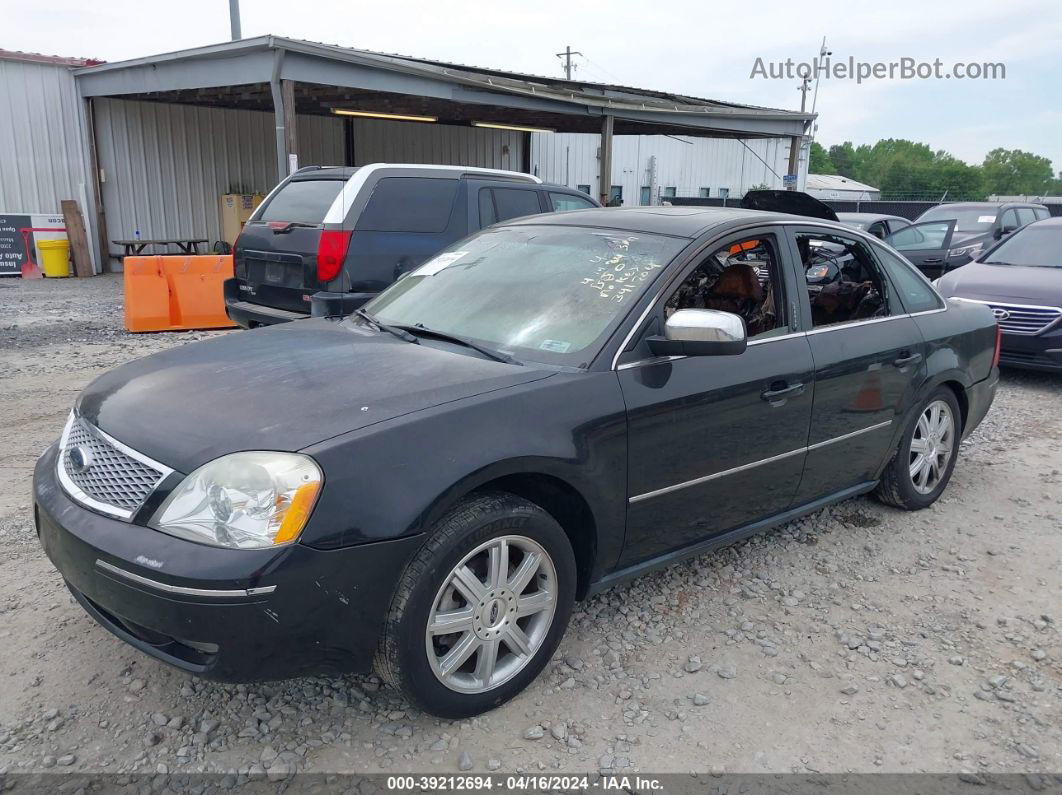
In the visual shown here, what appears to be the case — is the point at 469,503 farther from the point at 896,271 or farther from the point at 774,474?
the point at 896,271

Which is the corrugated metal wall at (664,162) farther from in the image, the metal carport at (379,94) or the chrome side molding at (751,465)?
the chrome side molding at (751,465)

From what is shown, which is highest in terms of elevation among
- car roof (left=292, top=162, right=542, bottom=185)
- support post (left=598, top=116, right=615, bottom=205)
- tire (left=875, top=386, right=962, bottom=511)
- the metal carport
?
the metal carport

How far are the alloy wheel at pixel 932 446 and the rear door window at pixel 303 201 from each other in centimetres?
501

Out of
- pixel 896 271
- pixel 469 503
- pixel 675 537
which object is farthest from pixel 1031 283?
pixel 469 503

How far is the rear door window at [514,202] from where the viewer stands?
7.88 metres

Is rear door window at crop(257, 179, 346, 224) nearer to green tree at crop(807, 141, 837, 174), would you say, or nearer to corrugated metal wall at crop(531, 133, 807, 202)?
corrugated metal wall at crop(531, 133, 807, 202)

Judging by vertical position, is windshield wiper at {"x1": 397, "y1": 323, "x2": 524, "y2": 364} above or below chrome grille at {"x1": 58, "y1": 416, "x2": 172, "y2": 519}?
above

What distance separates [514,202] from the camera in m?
7.96

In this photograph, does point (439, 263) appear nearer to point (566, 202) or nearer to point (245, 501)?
point (245, 501)

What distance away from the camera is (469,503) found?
8.41ft

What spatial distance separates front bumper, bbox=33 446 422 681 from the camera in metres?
2.20

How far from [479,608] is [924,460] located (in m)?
3.10

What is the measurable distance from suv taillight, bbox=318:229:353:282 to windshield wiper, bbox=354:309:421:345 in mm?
3140

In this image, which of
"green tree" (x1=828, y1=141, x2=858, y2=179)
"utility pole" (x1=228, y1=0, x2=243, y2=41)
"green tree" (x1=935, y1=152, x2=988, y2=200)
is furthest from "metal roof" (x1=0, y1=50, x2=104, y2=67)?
"green tree" (x1=828, y1=141, x2=858, y2=179)
